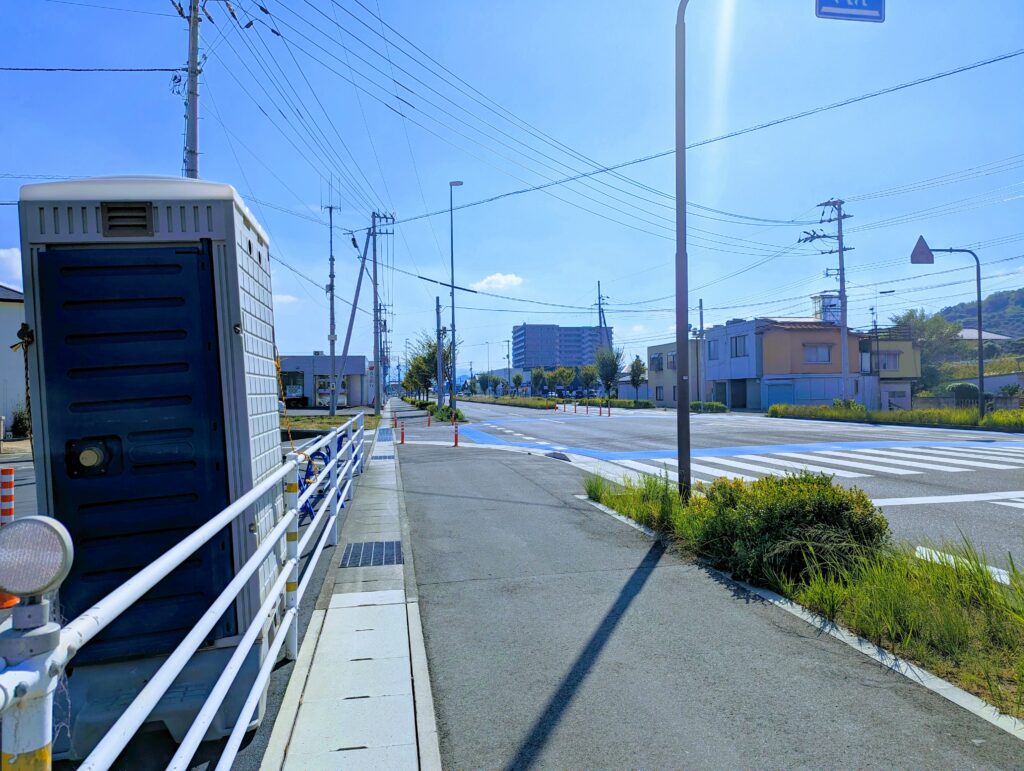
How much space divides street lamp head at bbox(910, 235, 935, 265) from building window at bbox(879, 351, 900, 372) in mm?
38484

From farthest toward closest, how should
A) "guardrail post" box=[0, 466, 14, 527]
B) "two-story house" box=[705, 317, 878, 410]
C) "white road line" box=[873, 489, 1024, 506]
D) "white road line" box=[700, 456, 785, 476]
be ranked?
"two-story house" box=[705, 317, 878, 410]
"white road line" box=[700, 456, 785, 476]
"white road line" box=[873, 489, 1024, 506]
"guardrail post" box=[0, 466, 14, 527]

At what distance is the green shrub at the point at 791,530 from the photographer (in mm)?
5957

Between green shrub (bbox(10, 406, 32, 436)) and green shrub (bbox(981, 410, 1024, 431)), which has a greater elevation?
green shrub (bbox(10, 406, 32, 436))

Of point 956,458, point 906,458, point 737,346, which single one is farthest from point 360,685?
point 737,346

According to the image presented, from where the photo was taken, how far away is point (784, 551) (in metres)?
5.97

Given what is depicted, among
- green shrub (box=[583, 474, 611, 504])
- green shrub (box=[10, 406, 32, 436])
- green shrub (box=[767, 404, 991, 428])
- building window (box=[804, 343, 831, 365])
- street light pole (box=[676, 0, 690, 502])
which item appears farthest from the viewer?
building window (box=[804, 343, 831, 365])

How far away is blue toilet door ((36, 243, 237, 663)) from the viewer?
132 inches

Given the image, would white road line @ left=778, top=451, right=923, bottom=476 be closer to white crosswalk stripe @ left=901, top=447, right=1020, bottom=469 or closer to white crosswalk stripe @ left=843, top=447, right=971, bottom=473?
white crosswalk stripe @ left=843, top=447, right=971, bottom=473

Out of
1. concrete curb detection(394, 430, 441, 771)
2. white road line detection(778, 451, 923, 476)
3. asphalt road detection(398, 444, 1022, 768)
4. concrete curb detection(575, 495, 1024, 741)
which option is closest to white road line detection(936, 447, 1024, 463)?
white road line detection(778, 451, 923, 476)

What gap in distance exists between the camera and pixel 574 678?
13.4 feet

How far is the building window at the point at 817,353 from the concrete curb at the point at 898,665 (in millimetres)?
54089

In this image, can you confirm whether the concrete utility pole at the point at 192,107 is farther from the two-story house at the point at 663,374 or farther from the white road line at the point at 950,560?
the two-story house at the point at 663,374

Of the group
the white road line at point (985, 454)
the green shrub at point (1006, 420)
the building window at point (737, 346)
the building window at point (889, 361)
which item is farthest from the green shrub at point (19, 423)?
the building window at point (889, 361)

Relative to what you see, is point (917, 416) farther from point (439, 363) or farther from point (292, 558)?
point (292, 558)
